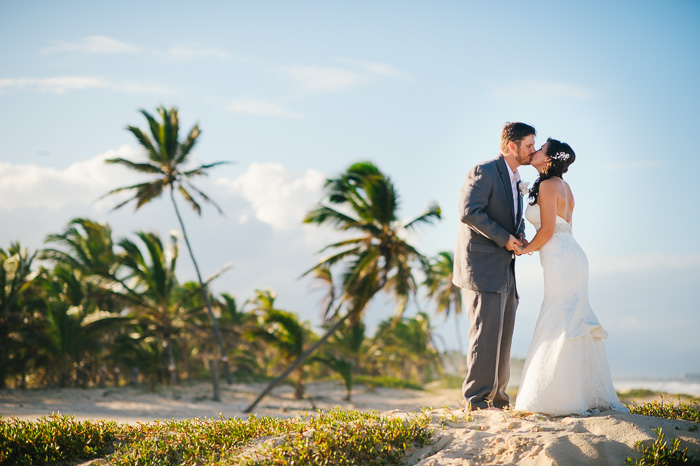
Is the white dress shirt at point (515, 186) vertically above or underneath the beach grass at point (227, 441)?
above

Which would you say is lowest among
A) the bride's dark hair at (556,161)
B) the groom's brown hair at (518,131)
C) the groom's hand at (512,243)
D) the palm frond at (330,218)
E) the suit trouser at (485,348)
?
the suit trouser at (485,348)

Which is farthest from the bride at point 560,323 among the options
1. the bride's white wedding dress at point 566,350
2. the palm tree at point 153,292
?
the palm tree at point 153,292

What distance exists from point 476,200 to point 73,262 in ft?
65.9

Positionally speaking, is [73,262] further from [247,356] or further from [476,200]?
[476,200]

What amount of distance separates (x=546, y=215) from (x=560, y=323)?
0.99 meters

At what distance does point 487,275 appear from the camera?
5.16 metres

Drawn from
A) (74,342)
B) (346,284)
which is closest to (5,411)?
(74,342)

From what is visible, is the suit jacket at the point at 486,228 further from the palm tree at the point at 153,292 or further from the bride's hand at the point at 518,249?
the palm tree at the point at 153,292

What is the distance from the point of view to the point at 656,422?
4.26 metres

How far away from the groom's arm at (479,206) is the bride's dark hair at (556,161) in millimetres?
478

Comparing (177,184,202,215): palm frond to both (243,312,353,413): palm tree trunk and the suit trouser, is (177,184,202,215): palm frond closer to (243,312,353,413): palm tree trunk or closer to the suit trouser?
(243,312,353,413): palm tree trunk

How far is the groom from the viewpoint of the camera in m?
5.12

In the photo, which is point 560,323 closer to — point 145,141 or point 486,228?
point 486,228

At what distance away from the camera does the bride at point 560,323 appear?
4.61 meters
